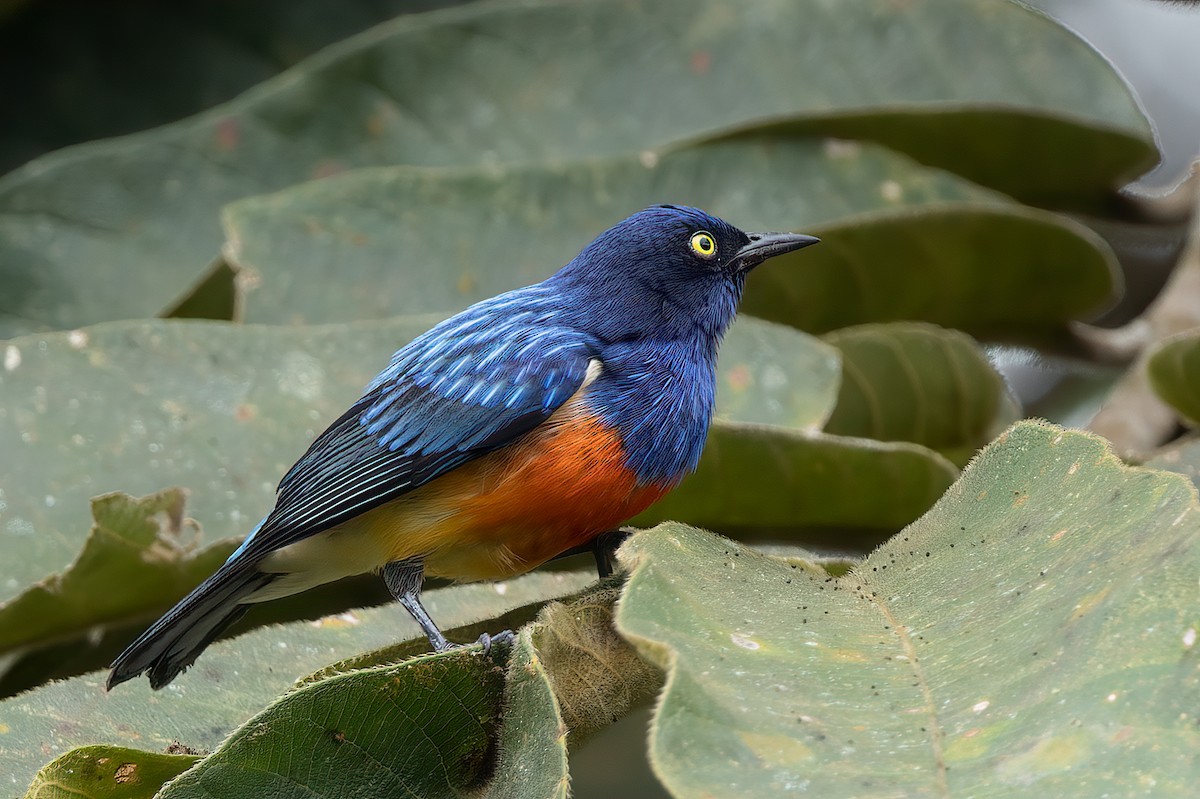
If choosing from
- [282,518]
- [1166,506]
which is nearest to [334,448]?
[282,518]

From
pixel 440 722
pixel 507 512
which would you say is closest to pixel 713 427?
pixel 507 512

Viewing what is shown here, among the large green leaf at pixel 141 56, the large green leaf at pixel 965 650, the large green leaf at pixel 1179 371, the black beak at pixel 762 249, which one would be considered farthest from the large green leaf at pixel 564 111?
the large green leaf at pixel 965 650

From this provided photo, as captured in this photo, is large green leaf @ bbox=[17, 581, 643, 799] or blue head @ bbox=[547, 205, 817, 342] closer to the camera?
large green leaf @ bbox=[17, 581, 643, 799]

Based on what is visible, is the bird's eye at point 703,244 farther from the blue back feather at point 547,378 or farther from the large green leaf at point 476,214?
the large green leaf at point 476,214

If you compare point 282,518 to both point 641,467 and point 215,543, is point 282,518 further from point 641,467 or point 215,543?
point 641,467

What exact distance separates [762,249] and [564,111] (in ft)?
4.52

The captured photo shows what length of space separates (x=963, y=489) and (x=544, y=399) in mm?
887

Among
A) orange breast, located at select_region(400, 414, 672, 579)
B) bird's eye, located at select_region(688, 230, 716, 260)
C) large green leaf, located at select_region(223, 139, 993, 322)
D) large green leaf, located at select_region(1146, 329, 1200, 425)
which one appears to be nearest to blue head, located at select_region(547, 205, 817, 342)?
bird's eye, located at select_region(688, 230, 716, 260)

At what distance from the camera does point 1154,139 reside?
13.8ft

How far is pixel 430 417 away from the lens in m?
2.79

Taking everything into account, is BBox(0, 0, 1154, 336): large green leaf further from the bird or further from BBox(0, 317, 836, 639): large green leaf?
the bird

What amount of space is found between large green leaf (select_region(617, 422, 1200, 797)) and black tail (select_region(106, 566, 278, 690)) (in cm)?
114

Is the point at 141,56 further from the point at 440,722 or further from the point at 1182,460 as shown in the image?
A: the point at 1182,460

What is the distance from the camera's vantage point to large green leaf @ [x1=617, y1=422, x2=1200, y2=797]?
1402 mm
